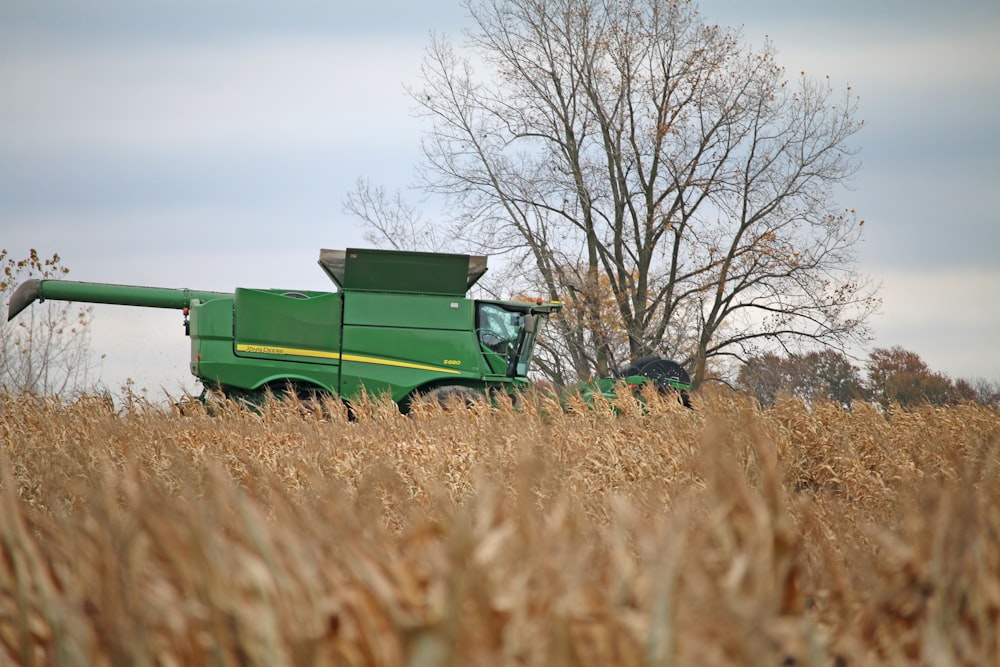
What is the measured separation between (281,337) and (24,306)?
6.01 m

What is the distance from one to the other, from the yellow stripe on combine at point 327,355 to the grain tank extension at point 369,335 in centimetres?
2

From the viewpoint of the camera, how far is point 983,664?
5.84 feet

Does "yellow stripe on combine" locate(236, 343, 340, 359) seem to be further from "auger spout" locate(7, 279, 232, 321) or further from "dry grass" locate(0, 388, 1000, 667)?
"dry grass" locate(0, 388, 1000, 667)

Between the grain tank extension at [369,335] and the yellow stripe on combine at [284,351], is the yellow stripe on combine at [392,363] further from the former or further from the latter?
the yellow stripe on combine at [284,351]

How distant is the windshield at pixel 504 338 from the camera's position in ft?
62.2

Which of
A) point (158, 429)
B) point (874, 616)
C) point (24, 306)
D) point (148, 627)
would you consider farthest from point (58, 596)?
point (24, 306)

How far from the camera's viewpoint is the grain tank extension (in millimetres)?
18297

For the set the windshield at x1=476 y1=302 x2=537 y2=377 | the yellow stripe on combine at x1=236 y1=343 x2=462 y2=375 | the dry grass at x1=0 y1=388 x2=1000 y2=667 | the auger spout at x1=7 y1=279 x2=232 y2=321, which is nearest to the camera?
the dry grass at x1=0 y1=388 x2=1000 y2=667

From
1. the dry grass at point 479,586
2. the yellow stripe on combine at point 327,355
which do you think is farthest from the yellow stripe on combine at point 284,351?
the dry grass at point 479,586

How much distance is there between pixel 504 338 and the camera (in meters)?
19.1

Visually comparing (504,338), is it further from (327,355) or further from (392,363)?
(327,355)

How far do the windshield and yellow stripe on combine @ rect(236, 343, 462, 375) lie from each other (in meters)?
0.81

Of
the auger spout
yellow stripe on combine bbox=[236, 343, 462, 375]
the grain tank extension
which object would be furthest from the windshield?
the auger spout

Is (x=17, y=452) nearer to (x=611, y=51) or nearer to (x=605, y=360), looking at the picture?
(x=605, y=360)
